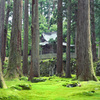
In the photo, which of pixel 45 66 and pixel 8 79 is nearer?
pixel 8 79

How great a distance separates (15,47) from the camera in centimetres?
1493

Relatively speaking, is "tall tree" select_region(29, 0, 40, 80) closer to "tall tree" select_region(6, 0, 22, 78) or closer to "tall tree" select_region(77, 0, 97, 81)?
"tall tree" select_region(6, 0, 22, 78)

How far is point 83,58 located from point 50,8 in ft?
164

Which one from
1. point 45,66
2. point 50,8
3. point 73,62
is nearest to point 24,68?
point 45,66

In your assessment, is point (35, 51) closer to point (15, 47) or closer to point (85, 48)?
point (15, 47)

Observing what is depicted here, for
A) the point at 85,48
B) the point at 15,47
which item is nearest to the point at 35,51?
the point at 15,47

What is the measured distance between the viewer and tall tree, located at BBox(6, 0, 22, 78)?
1442 centimetres

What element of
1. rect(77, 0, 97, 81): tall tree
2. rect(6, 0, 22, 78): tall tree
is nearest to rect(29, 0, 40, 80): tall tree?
rect(6, 0, 22, 78): tall tree

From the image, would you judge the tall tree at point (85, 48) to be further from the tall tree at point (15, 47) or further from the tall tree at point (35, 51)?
the tall tree at point (15, 47)

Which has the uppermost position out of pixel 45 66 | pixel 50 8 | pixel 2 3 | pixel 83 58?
pixel 50 8

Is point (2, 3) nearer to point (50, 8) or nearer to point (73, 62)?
point (73, 62)

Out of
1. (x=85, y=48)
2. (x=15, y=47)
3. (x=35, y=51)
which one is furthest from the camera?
(x=15, y=47)

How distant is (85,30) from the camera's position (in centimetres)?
1270

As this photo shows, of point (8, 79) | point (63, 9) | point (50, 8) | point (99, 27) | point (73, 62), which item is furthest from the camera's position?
point (50, 8)
